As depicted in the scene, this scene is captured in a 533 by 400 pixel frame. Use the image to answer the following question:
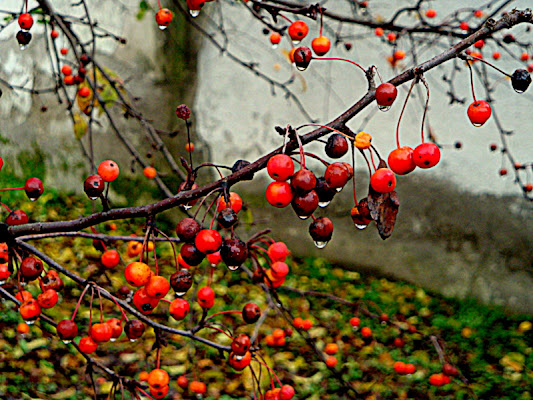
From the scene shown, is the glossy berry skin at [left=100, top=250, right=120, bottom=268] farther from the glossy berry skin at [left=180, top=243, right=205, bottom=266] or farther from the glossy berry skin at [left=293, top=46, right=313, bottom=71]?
the glossy berry skin at [left=293, top=46, right=313, bottom=71]

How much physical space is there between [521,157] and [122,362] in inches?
104

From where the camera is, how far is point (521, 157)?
9.68 feet

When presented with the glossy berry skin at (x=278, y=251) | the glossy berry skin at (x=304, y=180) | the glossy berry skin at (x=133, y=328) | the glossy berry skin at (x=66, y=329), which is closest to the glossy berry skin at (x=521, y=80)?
the glossy berry skin at (x=304, y=180)

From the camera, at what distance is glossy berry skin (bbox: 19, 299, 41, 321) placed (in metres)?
0.98

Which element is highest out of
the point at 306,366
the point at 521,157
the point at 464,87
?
the point at 464,87

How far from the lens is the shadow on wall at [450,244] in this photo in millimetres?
2981

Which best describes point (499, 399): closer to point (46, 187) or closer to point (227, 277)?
point (227, 277)

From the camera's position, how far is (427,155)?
2.12 feet

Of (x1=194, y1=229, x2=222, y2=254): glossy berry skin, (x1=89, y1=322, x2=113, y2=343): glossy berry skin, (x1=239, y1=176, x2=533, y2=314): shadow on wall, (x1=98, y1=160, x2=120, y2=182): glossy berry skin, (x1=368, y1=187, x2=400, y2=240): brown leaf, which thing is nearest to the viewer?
(x1=368, y1=187, x2=400, y2=240): brown leaf

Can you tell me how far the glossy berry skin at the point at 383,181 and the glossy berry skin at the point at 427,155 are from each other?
0.06 meters

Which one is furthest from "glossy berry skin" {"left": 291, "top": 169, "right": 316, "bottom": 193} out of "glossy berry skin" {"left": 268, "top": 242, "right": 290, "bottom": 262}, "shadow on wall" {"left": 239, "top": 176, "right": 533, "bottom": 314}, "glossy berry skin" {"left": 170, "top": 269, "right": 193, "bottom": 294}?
"shadow on wall" {"left": 239, "top": 176, "right": 533, "bottom": 314}

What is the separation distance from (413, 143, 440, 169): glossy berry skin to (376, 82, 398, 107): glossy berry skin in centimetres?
9

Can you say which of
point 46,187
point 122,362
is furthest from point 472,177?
point 46,187

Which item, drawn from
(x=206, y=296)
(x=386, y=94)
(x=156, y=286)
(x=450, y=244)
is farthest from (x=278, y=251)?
(x=450, y=244)
